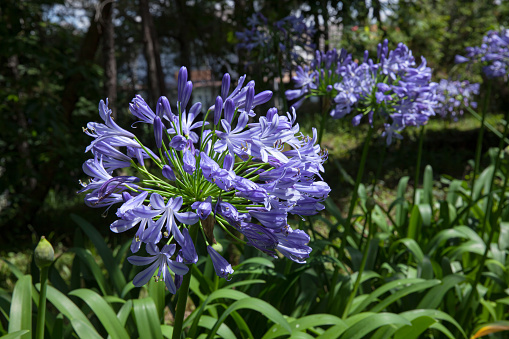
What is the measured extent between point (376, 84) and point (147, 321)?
5.62 ft

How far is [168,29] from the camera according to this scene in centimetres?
1202

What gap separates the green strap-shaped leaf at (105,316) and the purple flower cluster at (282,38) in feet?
6.83

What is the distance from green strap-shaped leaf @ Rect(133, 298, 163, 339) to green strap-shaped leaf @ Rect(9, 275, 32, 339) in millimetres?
484

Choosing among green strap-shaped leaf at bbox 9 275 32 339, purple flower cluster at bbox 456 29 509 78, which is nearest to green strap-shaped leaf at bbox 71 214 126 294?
green strap-shaped leaf at bbox 9 275 32 339

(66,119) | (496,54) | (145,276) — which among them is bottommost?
(145,276)

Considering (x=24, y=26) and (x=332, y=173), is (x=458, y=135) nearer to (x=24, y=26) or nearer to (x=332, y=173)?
(x=332, y=173)

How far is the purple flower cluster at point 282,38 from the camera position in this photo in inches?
127

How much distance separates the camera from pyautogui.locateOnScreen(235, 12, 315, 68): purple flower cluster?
3219 mm

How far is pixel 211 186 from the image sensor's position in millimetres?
1239

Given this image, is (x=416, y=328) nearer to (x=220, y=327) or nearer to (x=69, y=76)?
(x=220, y=327)

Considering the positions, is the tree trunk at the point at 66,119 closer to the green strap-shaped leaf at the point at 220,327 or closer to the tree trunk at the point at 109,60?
the tree trunk at the point at 109,60

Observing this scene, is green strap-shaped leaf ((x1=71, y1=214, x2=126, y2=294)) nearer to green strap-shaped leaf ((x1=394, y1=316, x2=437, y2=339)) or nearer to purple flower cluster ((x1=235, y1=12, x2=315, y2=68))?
green strap-shaped leaf ((x1=394, y1=316, x2=437, y2=339))

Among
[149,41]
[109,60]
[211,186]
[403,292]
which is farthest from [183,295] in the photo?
[149,41]

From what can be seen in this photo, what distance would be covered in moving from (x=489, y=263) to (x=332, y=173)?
5.22m
